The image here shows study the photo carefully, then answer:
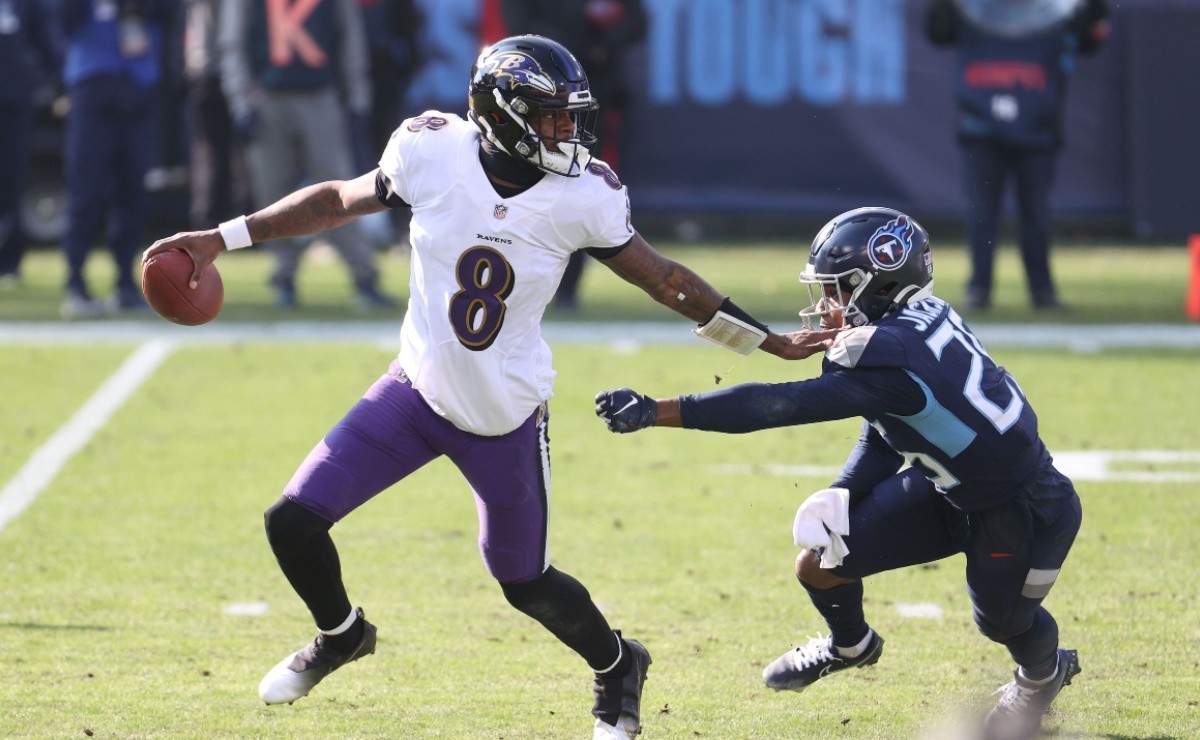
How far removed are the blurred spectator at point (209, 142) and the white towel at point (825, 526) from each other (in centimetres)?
913

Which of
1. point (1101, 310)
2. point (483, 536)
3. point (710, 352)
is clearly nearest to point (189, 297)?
point (483, 536)

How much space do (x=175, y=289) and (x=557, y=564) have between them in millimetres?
1920

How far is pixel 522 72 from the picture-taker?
14.1 ft

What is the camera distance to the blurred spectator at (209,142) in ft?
43.4

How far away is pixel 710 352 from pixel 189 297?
5.70 meters

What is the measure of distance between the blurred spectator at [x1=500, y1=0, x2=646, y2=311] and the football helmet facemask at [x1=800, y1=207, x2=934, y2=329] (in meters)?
6.49

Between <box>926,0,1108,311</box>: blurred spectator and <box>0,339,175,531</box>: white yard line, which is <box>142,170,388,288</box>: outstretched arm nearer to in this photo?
<box>0,339,175,531</box>: white yard line

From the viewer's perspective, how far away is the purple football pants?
438cm

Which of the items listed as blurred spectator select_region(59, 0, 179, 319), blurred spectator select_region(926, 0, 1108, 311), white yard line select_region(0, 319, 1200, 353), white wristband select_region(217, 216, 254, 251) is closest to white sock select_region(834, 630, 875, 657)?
white wristband select_region(217, 216, 254, 251)

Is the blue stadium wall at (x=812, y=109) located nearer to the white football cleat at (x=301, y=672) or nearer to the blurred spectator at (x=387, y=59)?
the blurred spectator at (x=387, y=59)

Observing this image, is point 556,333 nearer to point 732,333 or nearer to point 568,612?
point 732,333

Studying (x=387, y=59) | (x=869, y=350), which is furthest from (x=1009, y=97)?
(x=869, y=350)

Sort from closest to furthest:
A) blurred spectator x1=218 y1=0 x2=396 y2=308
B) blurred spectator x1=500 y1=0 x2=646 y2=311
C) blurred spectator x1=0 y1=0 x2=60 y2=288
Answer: blurred spectator x1=218 y1=0 x2=396 y2=308 < blurred spectator x1=500 y1=0 x2=646 y2=311 < blurred spectator x1=0 y1=0 x2=60 y2=288

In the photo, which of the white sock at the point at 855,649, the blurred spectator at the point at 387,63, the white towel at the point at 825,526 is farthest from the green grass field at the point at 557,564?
the blurred spectator at the point at 387,63
